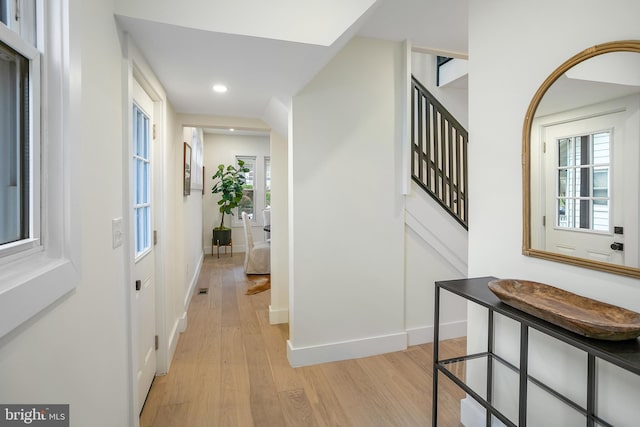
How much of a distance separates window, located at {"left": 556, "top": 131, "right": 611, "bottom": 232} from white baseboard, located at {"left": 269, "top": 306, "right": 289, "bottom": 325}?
2.65 m

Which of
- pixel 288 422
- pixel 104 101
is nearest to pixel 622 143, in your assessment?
pixel 104 101

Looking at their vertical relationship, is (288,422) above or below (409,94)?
below

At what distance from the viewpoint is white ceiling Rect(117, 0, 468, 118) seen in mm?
1644

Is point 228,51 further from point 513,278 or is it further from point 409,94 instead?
point 513,278

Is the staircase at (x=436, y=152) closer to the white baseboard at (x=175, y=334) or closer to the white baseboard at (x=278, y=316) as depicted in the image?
the white baseboard at (x=278, y=316)

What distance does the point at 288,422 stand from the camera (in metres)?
1.89

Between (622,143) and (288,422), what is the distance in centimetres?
206

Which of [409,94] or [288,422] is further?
[409,94]

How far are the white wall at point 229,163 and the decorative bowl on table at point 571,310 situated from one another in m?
6.41

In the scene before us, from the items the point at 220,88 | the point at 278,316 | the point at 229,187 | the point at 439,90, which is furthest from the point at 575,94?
the point at 229,187

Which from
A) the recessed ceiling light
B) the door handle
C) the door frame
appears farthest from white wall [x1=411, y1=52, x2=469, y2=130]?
the door handle

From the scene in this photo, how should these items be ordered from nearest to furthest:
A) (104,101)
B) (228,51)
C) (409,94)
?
(104,101) → (228,51) → (409,94)

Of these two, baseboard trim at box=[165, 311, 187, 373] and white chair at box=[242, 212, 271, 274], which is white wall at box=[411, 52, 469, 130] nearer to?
white chair at box=[242, 212, 271, 274]

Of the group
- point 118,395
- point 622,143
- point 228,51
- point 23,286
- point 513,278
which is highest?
point 228,51
